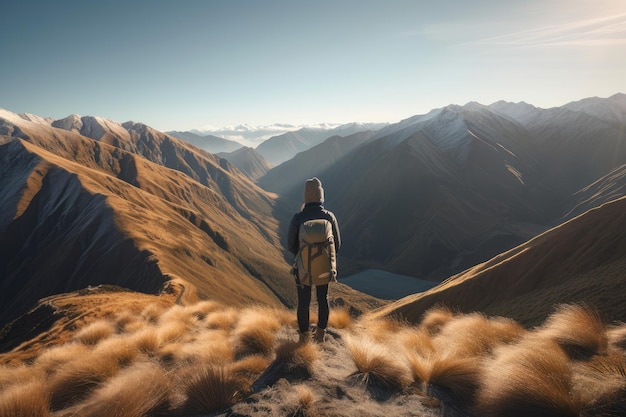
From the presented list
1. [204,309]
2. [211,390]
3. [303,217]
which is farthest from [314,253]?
[204,309]

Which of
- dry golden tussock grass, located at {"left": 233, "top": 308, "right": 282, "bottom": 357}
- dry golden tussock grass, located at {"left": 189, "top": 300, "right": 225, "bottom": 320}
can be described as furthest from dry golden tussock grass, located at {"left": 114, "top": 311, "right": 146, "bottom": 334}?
dry golden tussock grass, located at {"left": 233, "top": 308, "right": 282, "bottom": 357}

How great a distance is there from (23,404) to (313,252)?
5.63 meters

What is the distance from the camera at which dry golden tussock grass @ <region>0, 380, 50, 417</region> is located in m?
4.80

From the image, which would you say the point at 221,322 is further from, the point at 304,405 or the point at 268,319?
the point at 304,405

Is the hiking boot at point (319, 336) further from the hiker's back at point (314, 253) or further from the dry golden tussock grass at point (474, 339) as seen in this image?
the dry golden tussock grass at point (474, 339)

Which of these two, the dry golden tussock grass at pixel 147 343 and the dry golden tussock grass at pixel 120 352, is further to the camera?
the dry golden tussock grass at pixel 147 343

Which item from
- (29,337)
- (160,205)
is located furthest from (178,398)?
(160,205)

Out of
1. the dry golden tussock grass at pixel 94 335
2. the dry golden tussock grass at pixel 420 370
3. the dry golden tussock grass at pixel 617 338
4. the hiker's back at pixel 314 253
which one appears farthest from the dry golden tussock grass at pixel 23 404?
the dry golden tussock grass at pixel 617 338

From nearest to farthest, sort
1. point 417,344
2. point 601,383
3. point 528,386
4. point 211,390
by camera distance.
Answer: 1. point 528,386
2. point 601,383
3. point 211,390
4. point 417,344

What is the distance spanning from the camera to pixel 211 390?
5.46 meters

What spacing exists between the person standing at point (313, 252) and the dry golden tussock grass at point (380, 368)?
1804mm

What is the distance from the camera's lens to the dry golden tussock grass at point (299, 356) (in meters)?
6.62

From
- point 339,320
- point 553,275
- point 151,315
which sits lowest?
point 553,275

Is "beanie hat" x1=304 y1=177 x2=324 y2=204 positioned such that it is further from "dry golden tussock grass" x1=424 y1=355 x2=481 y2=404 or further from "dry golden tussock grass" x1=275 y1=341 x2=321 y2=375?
"dry golden tussock grass" x1=424 y1=355 x2=481 y2=404
